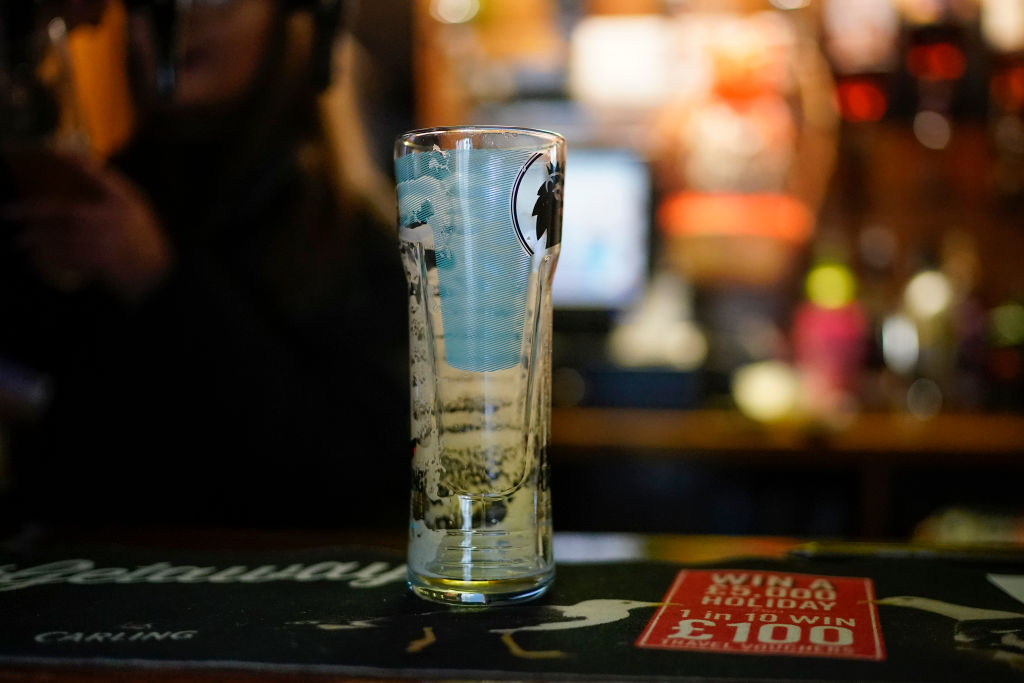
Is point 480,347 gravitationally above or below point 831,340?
above

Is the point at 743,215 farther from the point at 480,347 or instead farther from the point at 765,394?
the point at 480,347

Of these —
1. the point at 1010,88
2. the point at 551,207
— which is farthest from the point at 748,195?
the point at 551,207

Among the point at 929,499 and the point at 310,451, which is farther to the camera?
the point at 929,499

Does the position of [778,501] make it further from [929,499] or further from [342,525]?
[342,525]

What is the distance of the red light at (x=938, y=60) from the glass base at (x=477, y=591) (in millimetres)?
2240

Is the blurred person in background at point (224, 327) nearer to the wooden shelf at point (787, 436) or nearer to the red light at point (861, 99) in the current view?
the wooden shelf at point (787, 436)

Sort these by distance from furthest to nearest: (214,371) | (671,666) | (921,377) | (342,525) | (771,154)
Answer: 1. (771,154)
2. (921,377)
3. (342,525)
4. (214,371)
5. (671,666)

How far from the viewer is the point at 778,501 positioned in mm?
2127

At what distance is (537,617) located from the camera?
1.61 ft

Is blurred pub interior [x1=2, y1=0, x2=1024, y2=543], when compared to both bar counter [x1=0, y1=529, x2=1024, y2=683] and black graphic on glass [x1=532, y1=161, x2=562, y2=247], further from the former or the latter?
black graphic on glass [x1=532, y1=161, x2=562, y2=247]

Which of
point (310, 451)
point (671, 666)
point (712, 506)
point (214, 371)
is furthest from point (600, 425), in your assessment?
point (671, 666)

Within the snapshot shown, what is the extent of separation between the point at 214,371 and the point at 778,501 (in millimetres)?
1399

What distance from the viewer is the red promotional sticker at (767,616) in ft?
1.43

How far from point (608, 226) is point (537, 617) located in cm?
221
